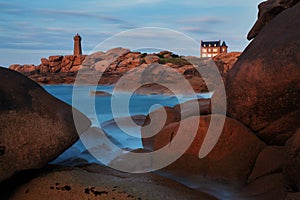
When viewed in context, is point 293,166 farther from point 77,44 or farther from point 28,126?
point 77,44

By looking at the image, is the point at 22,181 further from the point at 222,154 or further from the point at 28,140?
the point at 222,154

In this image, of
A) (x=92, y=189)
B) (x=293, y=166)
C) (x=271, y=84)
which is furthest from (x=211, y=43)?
(x=92, y=189)

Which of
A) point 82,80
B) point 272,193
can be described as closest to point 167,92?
point 82,80

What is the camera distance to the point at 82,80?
3697 cm

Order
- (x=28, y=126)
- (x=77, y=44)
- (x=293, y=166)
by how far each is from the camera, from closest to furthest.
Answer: (x=293, y=166)
(x=28, y=126)
(x=77, y=44)

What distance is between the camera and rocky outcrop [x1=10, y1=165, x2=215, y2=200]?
11.1 feet

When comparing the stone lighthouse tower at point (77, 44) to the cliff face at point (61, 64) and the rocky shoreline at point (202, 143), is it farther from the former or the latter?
the rocky shoreline at point (202, 143)

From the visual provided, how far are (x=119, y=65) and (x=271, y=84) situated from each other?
3978cm

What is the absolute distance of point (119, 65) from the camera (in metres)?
43.7

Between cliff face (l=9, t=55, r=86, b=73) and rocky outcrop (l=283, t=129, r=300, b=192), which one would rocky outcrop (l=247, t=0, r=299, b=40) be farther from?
cliff face (l=9, t=55, r=86, b=73)

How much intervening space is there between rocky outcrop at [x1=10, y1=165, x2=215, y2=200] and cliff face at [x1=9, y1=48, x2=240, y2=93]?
2182cm

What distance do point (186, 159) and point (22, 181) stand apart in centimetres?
226

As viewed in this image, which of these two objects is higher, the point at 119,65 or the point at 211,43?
the point at 211,43

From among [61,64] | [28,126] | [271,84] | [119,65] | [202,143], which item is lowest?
[202,143]
